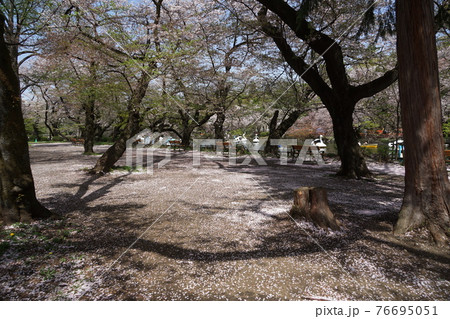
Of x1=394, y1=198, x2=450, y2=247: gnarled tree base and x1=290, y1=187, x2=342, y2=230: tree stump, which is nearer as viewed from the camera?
x1=394, y1=198, x2=450, y2=247: gnarled tree base

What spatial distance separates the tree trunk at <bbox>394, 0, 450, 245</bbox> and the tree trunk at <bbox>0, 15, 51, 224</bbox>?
237 inches

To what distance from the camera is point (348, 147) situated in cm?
934

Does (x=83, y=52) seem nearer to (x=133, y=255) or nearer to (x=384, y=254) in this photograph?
(x=133, y=255)

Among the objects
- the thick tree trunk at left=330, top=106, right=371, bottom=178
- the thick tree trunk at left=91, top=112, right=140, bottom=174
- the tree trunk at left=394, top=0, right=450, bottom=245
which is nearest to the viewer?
the tree trunk at left=394, top=0, right=450, bottom=245

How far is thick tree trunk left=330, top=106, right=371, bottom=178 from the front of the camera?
922cm

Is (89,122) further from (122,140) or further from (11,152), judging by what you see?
(11,152)

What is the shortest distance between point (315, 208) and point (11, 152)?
5054 millimetres

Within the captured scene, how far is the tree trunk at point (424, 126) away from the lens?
4.05m

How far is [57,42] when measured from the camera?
32.6ft

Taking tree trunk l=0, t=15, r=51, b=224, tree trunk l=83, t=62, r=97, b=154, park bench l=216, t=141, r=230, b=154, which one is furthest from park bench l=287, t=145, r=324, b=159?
tree trunk l=0, t=15, r=51, b=224

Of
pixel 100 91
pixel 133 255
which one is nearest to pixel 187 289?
pixel 133 255

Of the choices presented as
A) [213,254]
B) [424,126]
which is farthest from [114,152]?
[424,126]

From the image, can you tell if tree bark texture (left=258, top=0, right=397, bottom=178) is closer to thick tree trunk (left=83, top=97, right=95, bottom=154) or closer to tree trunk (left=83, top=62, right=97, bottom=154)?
tree trunk (left=83, top=62, right=97, bottom=154)

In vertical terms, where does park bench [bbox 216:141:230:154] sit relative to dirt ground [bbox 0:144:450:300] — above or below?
above
